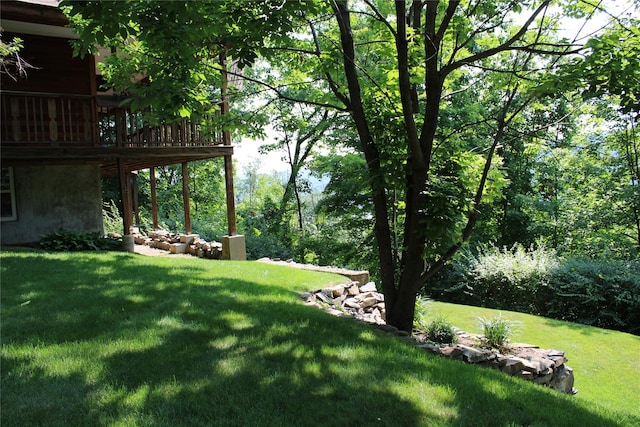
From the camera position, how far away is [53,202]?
34.1 feet

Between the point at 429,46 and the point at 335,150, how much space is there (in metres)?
11.8

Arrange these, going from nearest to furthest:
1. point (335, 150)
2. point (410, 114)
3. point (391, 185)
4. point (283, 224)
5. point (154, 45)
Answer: point (154, 45) → point (410, 114) → point (391, 185) → point (335, 150) → point (283, 224)

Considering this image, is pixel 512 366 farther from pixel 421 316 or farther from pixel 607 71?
pixel 607 71

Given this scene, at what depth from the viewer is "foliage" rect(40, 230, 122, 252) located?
9383 millimetres

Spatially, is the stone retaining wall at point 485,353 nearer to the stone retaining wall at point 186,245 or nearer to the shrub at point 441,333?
the shrub at point 441,333

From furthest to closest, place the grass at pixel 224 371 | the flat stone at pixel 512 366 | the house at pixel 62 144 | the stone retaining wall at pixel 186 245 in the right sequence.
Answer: the stone retaining wall at pixel 186 245 → the house at pixel 62 144 → the flat stone at pixel 512 366 → the grass at pixel 224 371

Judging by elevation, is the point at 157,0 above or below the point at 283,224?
above

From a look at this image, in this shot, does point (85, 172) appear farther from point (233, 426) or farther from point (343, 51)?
point (233, 426)

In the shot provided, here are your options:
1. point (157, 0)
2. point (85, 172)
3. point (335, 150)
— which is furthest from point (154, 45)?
point (335, 150)

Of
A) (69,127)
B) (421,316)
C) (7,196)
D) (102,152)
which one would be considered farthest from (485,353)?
(7,196)

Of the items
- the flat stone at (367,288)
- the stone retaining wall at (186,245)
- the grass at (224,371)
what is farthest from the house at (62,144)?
the grass at (224,371)

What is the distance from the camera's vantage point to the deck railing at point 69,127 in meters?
8.73

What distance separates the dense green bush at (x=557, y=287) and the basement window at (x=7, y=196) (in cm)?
1060

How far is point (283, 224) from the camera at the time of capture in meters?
20.5
